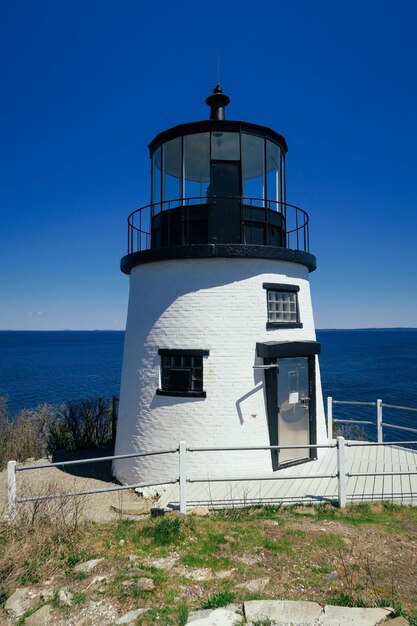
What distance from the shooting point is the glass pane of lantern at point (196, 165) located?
1000 centimetres

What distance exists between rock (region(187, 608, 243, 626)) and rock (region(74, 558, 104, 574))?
61.4 inches

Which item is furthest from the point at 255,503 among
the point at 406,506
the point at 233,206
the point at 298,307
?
the point at 233,206

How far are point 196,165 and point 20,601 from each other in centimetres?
954

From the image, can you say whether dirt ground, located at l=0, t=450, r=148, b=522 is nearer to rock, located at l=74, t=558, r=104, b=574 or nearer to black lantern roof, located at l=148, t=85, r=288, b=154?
rock, located at l=74, t=558, r=104, b=574

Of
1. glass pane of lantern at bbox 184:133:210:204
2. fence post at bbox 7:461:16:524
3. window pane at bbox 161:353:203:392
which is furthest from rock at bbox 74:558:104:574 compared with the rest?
glass pane of lantern at bbox 184:133:210:204

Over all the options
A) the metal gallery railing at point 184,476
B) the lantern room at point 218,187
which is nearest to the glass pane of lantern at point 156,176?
the lantern room at point 218,187

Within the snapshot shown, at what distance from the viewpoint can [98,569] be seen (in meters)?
5.08

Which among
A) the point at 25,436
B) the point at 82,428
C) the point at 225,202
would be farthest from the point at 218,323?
the point at 25,436

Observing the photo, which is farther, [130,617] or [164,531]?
[164,531]

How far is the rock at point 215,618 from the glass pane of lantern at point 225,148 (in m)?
8.82

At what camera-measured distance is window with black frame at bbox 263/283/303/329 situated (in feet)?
31.9

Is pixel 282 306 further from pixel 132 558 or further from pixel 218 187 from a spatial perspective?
pixel 132 558

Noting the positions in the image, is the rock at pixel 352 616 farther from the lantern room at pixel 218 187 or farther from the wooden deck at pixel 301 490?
the lantern room at pixel 218 187

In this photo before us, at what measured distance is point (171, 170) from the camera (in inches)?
432
